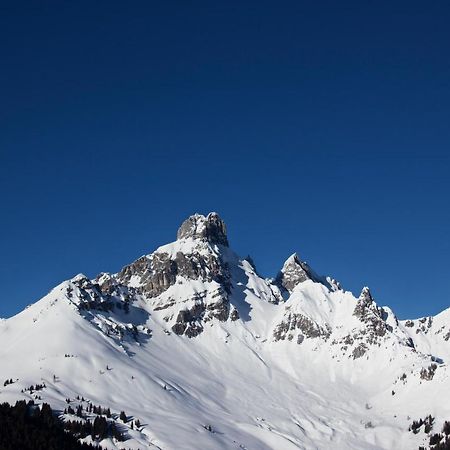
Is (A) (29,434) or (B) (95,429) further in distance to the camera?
(B) (95,429)

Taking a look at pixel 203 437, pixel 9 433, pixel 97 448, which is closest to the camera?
pixel 9 433

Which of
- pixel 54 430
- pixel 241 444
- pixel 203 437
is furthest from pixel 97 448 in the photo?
pixel 241 444

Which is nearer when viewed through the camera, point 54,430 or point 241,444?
point 54,430

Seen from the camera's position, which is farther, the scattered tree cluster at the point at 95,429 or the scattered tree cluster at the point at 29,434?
the scattered tree cluster at the point at 95,429

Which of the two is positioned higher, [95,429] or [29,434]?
[95,429]

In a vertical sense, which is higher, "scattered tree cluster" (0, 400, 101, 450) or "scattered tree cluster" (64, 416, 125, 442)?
"scattered tree cluster" (64, 416, 125, 442)

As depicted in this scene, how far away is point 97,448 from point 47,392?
5444 centimetres

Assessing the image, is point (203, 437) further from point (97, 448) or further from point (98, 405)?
point (97, 448)

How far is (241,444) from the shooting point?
194000 millimetres

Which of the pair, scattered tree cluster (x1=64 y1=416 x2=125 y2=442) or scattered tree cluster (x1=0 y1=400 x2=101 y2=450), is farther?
scattered tree cluster (x1=64 y1=416 x2=125 y2=442)

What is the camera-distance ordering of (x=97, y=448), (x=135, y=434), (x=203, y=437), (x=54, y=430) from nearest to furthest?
(x=54, y=430) → (x=97, y=448) → (x=135, y=434) → (x=203, y=437)

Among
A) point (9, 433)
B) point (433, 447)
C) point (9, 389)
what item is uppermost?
point (433, 447)

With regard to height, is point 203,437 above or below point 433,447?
below

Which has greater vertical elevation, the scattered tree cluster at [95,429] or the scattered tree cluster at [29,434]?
the scattered tree cluster at [95,429]
